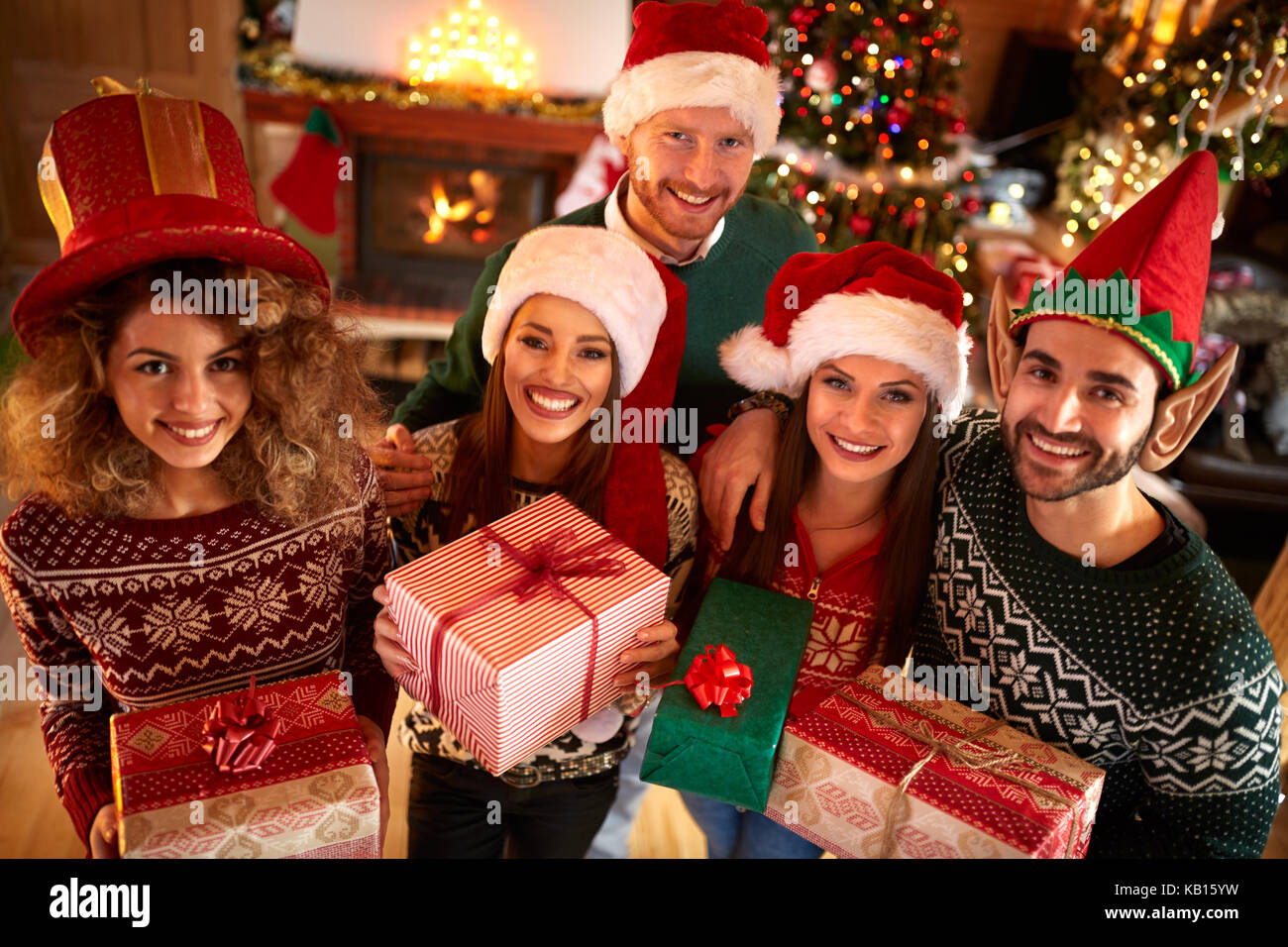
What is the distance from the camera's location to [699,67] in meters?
1.98

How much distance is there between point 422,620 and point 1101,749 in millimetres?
1119

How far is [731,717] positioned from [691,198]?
4.08ft

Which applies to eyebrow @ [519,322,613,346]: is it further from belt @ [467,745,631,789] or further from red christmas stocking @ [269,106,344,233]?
red christmas stocking @ [269,106,344,233]

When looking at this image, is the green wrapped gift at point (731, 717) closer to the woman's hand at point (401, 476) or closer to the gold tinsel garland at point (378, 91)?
the woman's hand at point (401, 476)

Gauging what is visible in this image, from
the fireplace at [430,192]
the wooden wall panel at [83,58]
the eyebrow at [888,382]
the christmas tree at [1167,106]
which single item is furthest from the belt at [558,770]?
the wooden wall panel at [83,58]

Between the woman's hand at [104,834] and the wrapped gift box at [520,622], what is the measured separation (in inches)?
17.8

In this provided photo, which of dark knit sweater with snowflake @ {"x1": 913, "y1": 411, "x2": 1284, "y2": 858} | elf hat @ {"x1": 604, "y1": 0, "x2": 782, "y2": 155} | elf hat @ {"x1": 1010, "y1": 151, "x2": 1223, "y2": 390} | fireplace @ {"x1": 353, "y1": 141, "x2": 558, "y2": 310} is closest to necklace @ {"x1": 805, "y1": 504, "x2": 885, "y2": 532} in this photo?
dark knit sweater with snowflake @ {"x1": 913, "y1": 411, "x2": 1284, "y2": 858}

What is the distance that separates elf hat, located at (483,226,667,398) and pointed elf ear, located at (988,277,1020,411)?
1.95 feet

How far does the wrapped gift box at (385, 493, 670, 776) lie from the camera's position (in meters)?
1.27

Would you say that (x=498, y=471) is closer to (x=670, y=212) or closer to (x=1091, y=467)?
(x=670, y=212)

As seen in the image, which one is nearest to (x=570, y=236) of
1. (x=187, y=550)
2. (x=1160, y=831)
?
(x=187, y=550)

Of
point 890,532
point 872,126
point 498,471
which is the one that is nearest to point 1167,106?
point 872,126

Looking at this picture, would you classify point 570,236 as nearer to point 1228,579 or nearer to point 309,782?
point 309,782
